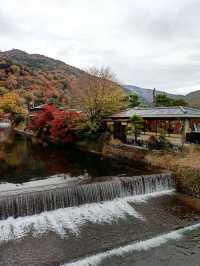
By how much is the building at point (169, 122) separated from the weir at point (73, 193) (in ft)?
19.6

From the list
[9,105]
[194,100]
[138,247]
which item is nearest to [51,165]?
[138,247]

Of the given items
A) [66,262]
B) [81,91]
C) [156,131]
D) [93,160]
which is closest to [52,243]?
[66,262]

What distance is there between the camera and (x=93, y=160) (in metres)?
25.0

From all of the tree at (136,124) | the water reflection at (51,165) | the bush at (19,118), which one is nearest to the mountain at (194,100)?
the tree at (136,124)

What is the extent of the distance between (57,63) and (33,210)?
13807 cm

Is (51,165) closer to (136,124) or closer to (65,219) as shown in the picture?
(136,124)

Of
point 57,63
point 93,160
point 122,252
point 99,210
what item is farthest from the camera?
point 57,63

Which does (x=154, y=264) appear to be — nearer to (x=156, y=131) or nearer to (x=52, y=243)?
(x=52, y=243)

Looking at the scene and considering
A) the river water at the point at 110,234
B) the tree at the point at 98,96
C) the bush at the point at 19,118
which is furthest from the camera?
the bush at the point at 19,118

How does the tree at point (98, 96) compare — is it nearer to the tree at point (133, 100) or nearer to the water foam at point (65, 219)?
the tree at point (133, 100)

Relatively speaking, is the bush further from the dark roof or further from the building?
the dark roof

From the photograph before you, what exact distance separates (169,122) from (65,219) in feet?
50.6

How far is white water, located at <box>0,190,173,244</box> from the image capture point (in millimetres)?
10920

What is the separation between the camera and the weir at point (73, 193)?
12.5 m
